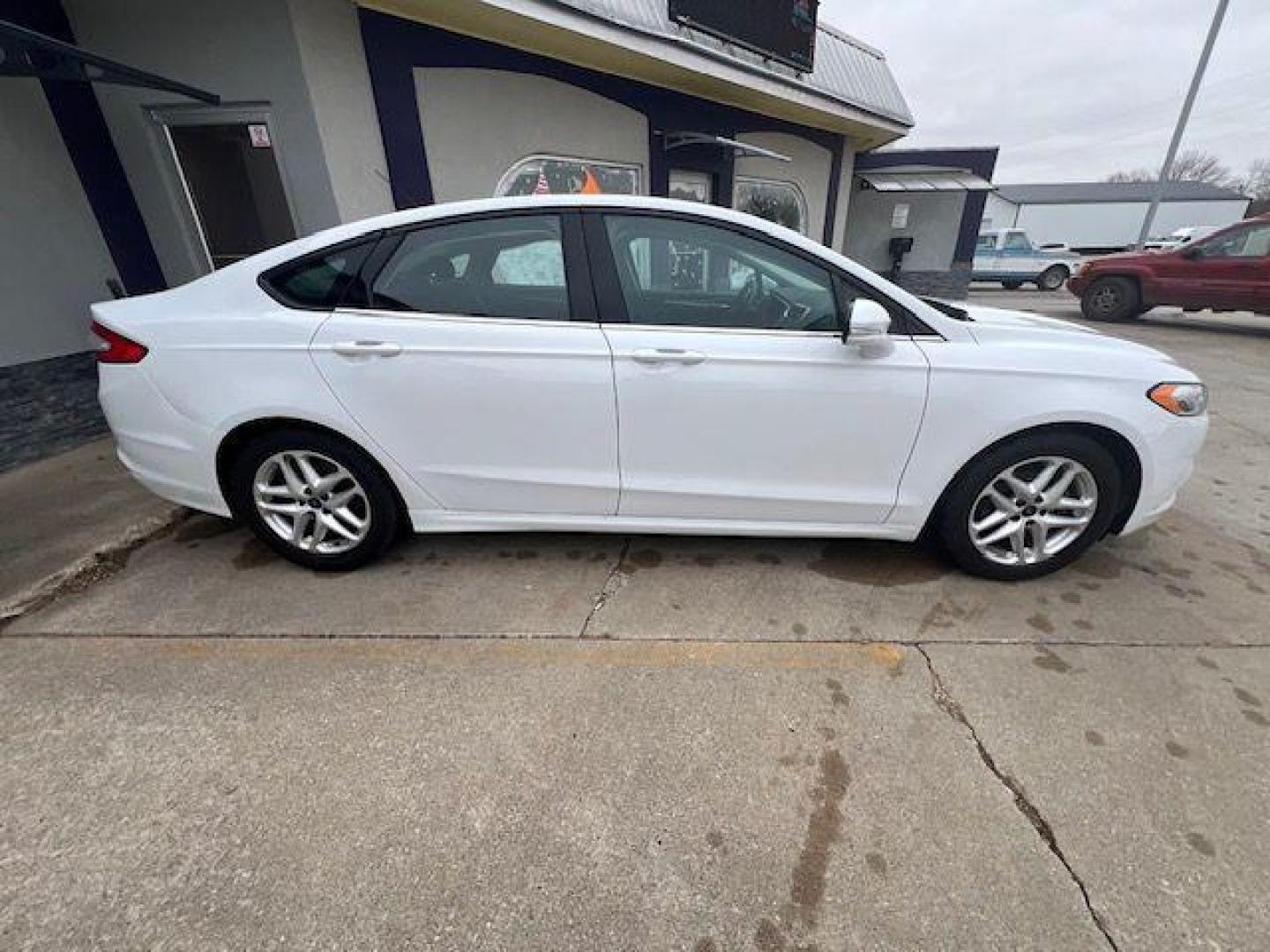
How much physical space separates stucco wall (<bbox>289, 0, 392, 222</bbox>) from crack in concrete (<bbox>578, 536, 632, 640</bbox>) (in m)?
3.56

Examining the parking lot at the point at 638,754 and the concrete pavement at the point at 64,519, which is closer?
the parking lot at the point at 638,754

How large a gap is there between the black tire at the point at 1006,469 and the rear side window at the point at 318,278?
2.72m

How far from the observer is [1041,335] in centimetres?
254

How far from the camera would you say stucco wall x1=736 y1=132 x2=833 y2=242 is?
342 inches

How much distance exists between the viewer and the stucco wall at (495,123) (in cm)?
487

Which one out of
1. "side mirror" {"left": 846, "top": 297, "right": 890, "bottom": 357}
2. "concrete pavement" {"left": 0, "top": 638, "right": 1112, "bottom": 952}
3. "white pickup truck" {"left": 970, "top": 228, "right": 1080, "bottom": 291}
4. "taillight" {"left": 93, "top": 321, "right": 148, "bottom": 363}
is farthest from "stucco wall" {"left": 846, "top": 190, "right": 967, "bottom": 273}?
"taillight" {"left": 93, "top": 321, "right": 148, "bottom": 363}

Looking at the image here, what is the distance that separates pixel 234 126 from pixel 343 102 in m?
0.86

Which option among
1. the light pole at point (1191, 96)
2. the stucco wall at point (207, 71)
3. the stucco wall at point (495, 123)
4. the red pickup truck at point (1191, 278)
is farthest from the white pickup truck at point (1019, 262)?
the stucco wall at point (207, 71)

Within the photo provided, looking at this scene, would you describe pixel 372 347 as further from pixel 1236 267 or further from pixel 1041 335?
pixel 1236 267

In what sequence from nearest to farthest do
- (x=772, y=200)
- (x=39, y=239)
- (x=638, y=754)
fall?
(x=638, y=754) < (x=39, y=239) < (x=772, y=200)

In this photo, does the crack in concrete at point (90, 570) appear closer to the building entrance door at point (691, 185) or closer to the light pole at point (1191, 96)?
Answer: the building entrance door at point (691, 185)

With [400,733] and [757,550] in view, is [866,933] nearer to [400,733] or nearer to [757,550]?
[400,733]

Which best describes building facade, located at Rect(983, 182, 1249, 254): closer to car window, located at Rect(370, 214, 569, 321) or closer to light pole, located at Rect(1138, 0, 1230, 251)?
light pole, located at Rect(1138, 0, 1230, 251)

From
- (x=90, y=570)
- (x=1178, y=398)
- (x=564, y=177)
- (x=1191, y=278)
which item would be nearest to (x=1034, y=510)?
(x=1178, y=398)
